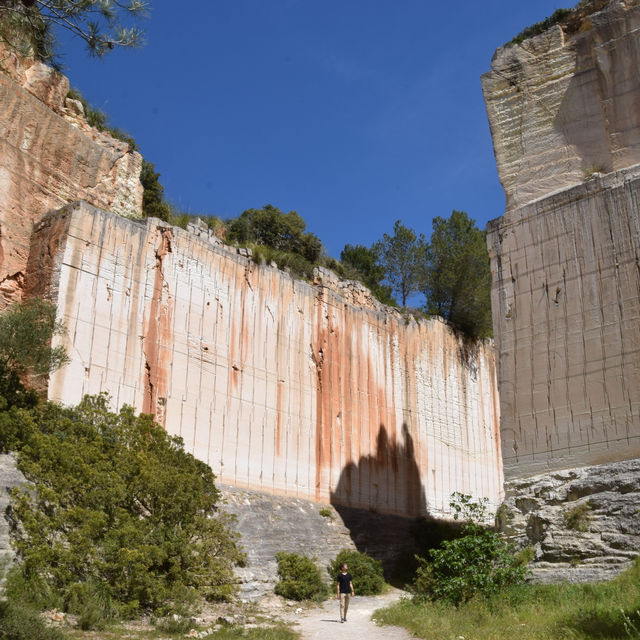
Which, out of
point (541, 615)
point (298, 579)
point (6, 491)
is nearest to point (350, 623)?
point (298, 579)

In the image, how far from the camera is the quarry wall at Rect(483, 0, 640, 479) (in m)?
10.4

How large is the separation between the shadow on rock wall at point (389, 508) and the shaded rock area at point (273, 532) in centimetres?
75

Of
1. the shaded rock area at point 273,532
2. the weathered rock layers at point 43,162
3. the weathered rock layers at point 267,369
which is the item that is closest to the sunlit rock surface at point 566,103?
the weathered rock layers at point 267,369

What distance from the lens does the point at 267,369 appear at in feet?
56.0

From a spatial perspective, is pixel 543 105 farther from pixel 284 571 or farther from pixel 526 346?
pixel 284 571

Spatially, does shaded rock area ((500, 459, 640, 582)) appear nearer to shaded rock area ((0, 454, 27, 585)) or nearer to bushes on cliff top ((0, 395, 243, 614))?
bushes on cliff top ((0, 395, 243, 614))

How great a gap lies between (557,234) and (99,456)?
743 cm

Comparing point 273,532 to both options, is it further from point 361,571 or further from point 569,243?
point 569,243

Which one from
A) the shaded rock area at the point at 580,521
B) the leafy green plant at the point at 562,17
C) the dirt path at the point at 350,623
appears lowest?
the dirt path at the point at 350,623

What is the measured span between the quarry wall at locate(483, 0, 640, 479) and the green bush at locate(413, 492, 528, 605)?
1.02 meters

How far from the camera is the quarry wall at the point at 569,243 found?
10.4m

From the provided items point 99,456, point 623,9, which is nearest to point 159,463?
point 99,456

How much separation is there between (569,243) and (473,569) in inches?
185

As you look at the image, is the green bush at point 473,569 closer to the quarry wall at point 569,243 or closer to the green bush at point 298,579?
the quarry wall at point 569,243
